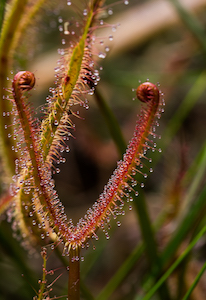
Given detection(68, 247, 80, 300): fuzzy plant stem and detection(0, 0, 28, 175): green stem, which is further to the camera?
detection(0, 0, 28, 175): green stem

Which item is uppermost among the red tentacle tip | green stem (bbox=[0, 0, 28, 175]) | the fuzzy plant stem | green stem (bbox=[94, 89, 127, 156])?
green stem (bbox=[0, 0, 28, 175])

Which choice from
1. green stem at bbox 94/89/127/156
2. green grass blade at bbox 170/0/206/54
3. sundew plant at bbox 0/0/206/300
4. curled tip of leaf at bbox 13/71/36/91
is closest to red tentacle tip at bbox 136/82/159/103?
sundew plant at bbox 0/0/206/300

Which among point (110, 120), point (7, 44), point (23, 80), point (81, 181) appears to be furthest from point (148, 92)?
point (81, 181)

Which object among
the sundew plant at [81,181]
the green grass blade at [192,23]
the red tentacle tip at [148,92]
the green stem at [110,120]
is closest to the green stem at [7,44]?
the sundew plant at [81,181]

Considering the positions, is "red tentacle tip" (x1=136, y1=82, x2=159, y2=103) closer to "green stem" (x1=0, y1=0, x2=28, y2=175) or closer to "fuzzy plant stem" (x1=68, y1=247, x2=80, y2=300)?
"fuzzy plant stem" (x1=68, y1=247, x2=80, y2=300)

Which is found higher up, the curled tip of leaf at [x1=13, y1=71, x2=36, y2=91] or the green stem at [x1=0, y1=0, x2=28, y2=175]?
the green stem at [x1=0, y1=0, x2=28, y2=175]

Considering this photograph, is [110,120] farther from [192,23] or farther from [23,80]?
[192,23]
